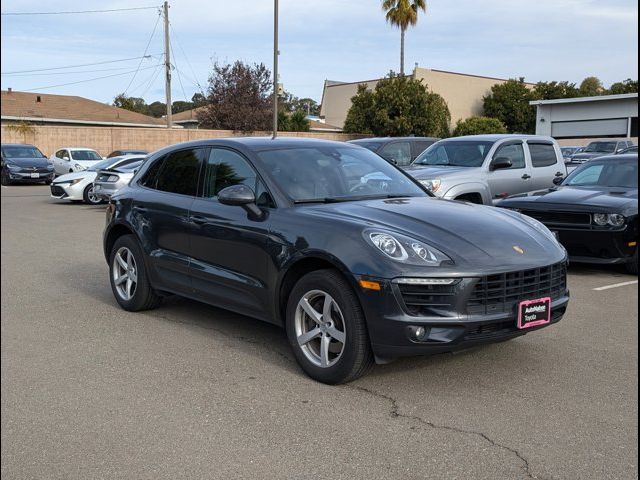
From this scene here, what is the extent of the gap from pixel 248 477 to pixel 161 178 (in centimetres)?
375

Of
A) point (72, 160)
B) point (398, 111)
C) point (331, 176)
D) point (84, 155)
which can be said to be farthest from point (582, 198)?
point (398, 111)

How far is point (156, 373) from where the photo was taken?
16.3 feet

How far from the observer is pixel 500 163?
1127cm

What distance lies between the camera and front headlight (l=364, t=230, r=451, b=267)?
442 centimetres

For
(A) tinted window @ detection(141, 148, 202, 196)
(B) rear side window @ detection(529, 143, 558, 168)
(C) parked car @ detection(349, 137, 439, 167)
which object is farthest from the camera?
(C) parked car @ detection(349, 137, 439, 167)

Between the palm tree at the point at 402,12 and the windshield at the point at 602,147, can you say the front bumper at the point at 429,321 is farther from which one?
the palm tree at the point at 402,12

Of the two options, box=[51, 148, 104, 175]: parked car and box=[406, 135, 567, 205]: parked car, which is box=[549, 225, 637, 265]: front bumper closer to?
box=[406, 135, 567, 205]: parked car

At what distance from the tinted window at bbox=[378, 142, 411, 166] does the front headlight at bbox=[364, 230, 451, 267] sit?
1060 centimetres

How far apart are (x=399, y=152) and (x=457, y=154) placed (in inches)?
130

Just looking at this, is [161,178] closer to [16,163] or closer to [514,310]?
[514,310]

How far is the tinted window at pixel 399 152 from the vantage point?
15117mm

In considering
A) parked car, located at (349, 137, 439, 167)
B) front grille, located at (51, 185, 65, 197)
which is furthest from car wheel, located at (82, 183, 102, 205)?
parked car, located at (349, 137, 439, 167)

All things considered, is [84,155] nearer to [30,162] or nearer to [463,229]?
[30,162]

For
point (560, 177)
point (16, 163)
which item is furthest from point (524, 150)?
point (16, 163)
